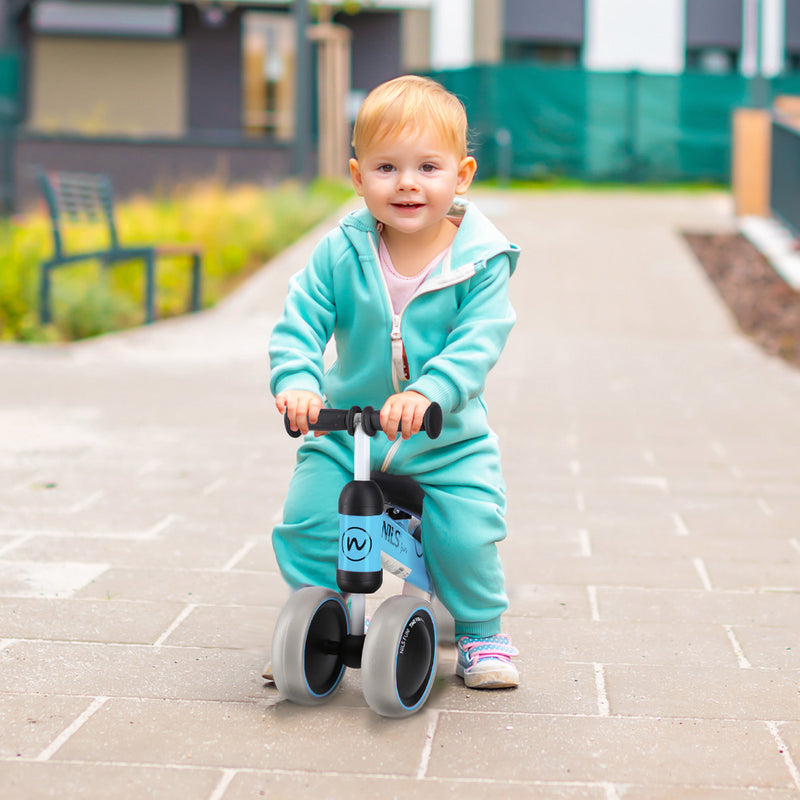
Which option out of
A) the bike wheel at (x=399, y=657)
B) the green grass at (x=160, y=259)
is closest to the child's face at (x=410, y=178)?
the bike wheel at (x=399, y=657)

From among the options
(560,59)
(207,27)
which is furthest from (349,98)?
(560,59)

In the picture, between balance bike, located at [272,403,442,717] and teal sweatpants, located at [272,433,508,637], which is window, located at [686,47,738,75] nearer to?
teal sweatpants, located at [272,433,508,637]

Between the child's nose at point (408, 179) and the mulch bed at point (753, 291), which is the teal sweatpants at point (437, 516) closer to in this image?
the child's nose at point (408, 179)

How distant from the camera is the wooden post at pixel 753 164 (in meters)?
15.5

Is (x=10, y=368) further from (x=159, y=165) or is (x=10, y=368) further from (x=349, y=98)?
(x=349, y=98)

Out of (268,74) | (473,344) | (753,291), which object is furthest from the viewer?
(268,74)

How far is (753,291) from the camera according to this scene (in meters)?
11.8

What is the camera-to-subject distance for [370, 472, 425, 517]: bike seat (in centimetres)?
286

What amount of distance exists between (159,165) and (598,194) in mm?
6859

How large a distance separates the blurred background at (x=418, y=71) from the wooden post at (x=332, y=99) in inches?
1.4

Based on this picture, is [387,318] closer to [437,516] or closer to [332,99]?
[437,516]

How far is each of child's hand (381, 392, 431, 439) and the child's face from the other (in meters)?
0.43

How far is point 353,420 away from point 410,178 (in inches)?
21.6

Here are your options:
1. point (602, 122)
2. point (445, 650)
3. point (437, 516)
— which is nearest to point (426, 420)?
point (437, 516)
